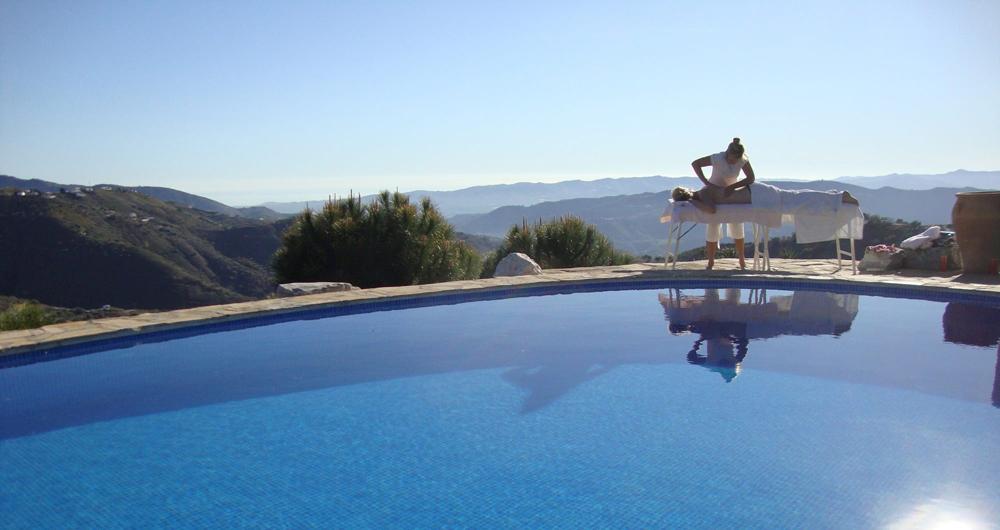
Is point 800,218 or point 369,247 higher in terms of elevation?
point 800,218

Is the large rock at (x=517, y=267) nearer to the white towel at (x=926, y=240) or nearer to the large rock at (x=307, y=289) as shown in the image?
the large rock at (x=307, y=289)

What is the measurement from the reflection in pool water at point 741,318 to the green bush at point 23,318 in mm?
4635

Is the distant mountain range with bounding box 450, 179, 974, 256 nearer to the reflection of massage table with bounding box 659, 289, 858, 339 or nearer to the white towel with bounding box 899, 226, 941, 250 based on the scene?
the white towel with bounding box 899, 226, 941, 250

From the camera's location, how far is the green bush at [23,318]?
509cm

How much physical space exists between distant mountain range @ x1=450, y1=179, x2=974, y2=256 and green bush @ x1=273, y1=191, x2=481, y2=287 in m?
28.2

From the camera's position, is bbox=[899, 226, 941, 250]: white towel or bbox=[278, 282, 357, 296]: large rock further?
bbox=[899, 226, 941, 250]: white towel

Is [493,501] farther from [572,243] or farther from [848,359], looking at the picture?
[572,243]

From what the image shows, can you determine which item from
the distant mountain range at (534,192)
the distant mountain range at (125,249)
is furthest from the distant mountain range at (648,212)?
the distant mountain range at (534,192)

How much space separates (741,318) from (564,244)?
4.61m

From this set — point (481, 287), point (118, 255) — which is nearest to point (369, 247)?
point (481, 287)

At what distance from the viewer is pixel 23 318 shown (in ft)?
17.1

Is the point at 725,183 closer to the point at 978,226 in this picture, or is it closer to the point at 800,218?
the point at 800,218

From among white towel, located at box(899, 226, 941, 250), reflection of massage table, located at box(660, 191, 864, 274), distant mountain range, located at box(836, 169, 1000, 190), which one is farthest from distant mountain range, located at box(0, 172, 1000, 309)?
distant mountain range, located at box(836, 169, 1000, 190)

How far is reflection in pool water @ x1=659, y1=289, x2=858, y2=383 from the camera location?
4.47 metres
